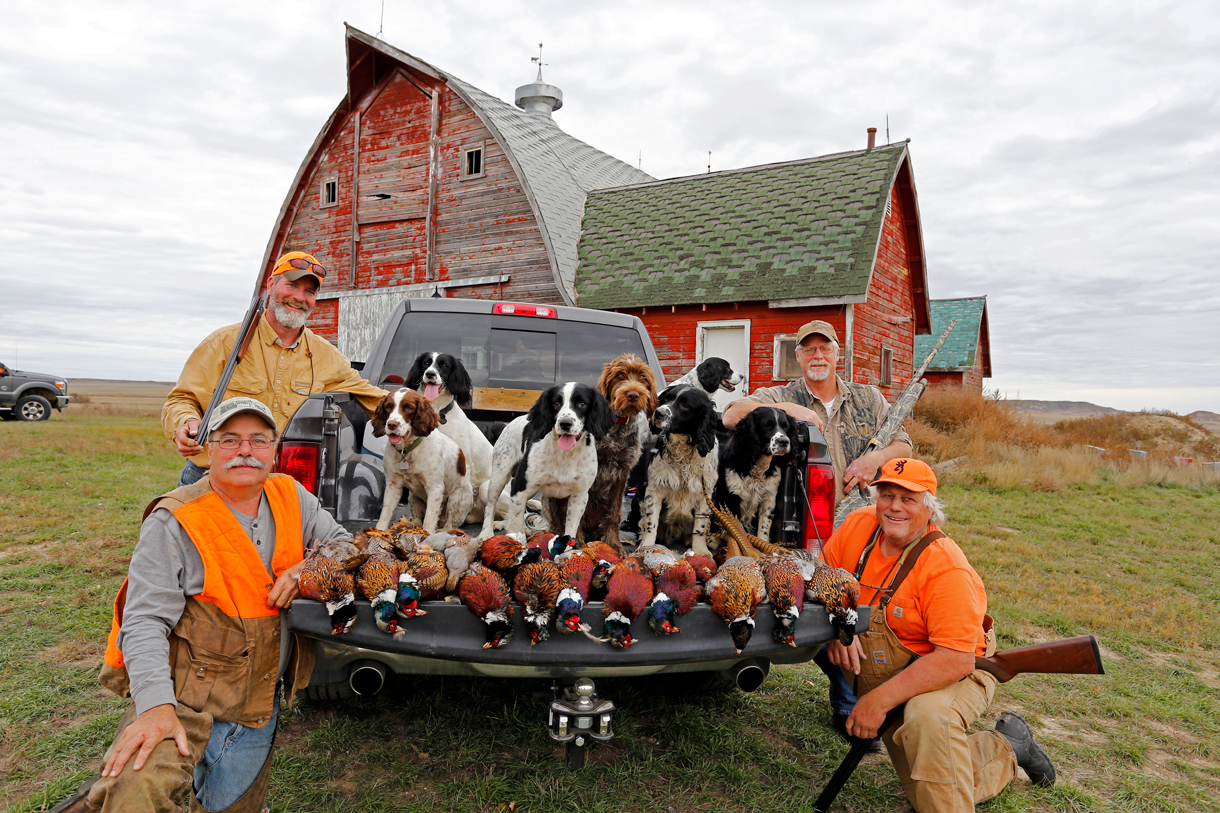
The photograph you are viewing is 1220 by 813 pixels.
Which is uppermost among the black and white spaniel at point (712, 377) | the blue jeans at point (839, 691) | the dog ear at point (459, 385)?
the black and white spaniel at point (712, 377)

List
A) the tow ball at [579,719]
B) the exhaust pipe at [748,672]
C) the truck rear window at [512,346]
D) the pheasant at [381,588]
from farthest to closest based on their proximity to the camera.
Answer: the truck rear window at [512,346]
the exhaust pipe at [748,672]
the tow ball at [579,719]
the pheasant at [381,588]

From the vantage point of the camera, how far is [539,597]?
88.5 inches

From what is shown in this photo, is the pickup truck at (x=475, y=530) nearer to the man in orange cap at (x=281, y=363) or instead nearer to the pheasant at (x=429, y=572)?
the pheasant at (x=429, y=572)

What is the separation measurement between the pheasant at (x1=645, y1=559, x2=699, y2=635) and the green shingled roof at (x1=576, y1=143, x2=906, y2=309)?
39.2 feet

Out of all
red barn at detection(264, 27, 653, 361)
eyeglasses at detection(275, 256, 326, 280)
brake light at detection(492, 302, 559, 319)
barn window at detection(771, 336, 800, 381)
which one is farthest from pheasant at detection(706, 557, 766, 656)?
red barn at detection(264, 27, 653, 361)

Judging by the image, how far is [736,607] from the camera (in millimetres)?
2338

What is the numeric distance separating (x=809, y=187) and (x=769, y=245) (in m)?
1.93

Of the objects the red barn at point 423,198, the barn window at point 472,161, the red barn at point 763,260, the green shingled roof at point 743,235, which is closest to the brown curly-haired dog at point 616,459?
the red barn at point 763,260

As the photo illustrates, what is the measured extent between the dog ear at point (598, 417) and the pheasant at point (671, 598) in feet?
3.66

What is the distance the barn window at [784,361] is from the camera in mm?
14609

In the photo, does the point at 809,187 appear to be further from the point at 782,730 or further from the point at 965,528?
the point at 782,730

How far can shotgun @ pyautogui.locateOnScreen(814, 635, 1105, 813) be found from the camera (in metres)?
→ 2.76

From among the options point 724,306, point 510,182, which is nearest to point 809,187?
point 724,306

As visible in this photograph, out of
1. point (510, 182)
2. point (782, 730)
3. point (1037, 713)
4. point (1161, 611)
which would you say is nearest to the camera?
point (782, 730)
